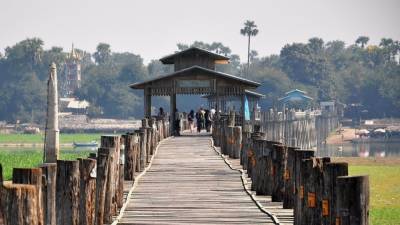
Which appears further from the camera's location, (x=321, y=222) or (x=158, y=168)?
(x=158, y=168)

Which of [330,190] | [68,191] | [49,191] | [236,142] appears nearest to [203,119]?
[236,142]

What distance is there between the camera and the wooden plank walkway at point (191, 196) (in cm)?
1802

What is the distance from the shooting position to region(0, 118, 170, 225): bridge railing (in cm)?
1055

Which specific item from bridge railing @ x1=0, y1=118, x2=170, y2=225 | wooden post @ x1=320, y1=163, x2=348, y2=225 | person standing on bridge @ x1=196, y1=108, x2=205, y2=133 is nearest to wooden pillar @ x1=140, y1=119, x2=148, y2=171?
bridge railing @ x1=0, y1=118, x2=170, y2=225

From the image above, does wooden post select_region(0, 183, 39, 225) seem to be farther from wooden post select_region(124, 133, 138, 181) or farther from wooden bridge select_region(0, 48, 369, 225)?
wooden post select_region(124, 133, 138, 181)

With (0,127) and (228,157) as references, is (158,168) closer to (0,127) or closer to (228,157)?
(228,157)

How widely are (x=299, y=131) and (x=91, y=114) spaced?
341ft

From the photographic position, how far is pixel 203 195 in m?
21.4

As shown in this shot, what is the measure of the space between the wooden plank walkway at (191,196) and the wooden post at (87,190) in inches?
58.9

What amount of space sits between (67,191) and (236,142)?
18.2m

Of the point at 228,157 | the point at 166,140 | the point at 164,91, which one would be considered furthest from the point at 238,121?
the point at 228,157

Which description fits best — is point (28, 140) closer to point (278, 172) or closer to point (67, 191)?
point (278, 172)

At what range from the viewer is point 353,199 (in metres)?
12.0

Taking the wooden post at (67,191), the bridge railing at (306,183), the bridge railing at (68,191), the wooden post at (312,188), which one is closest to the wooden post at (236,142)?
the bridge railing at (306,183)
